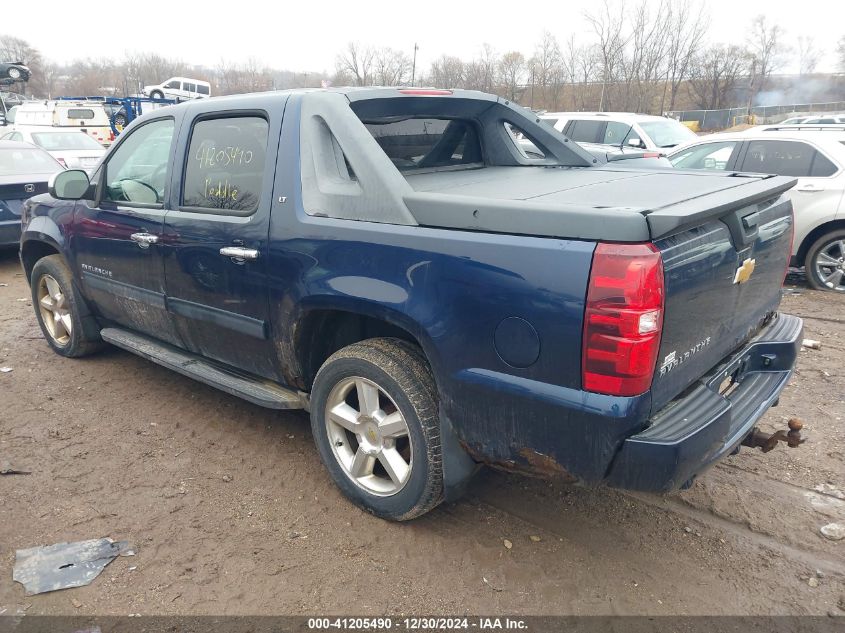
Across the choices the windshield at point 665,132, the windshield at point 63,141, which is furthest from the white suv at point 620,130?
the windshield at point 63,141

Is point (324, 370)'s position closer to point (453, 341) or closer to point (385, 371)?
point (385, 371)

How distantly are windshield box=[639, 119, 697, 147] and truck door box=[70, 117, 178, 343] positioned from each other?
10.4 meters

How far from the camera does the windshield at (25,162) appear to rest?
8492mm

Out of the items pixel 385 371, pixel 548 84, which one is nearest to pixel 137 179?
pixel 385 371

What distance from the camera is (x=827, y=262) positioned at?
7059 millimetres

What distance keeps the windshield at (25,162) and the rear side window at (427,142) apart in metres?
7.05

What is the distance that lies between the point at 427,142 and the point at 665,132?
10388mm

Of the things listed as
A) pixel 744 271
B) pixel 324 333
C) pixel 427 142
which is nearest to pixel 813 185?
pixel 427 142

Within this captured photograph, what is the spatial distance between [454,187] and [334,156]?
0.61 metres

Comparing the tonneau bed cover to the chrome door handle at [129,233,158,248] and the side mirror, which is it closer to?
the chrome door handle at [129,233,158,248]

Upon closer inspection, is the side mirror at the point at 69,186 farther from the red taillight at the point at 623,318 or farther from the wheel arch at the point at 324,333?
the red taillight at the point at 623,318

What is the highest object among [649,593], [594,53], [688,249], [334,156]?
[594,53]

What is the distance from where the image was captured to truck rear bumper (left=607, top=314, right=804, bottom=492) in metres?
2.18

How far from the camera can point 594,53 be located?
110 feet
